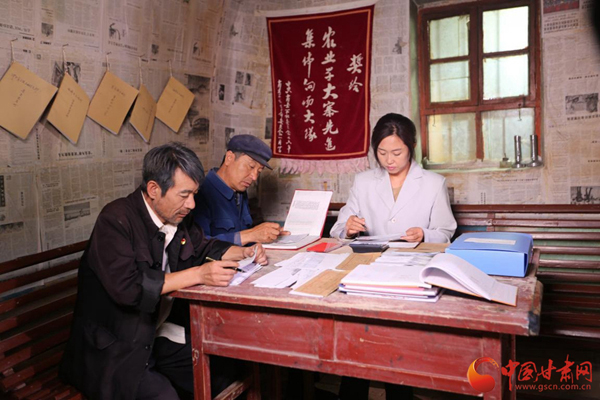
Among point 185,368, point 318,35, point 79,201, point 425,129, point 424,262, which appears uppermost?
point 318,35

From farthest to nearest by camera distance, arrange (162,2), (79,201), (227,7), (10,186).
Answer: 1. (227,7)
2. (162,2)
3. (79,201)
4. (10,186)

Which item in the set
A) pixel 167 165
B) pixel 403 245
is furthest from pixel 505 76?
pixel 167 165

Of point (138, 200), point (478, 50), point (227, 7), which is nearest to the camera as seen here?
point (138, 200)

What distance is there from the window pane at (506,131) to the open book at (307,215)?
5.77ft

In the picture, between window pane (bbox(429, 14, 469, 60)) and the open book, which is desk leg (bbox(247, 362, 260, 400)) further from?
window pane (bbox(429, 14, 469, 60))

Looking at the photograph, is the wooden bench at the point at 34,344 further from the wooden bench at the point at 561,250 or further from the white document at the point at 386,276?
the wooden bench at the point at 561,250

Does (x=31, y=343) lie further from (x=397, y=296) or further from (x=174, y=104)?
(x=174, y=104)

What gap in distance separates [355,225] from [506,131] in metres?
1.90

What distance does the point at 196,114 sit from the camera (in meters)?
3.98

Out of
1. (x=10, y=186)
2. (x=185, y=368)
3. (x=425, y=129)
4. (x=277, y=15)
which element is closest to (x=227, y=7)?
(x=277, y=15)

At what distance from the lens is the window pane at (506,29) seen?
149 inches

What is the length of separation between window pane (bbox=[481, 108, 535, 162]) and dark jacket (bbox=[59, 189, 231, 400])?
280cm

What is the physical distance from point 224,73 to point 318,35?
0.83 meters

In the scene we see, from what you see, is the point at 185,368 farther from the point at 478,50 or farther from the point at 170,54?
the point at 478,50
